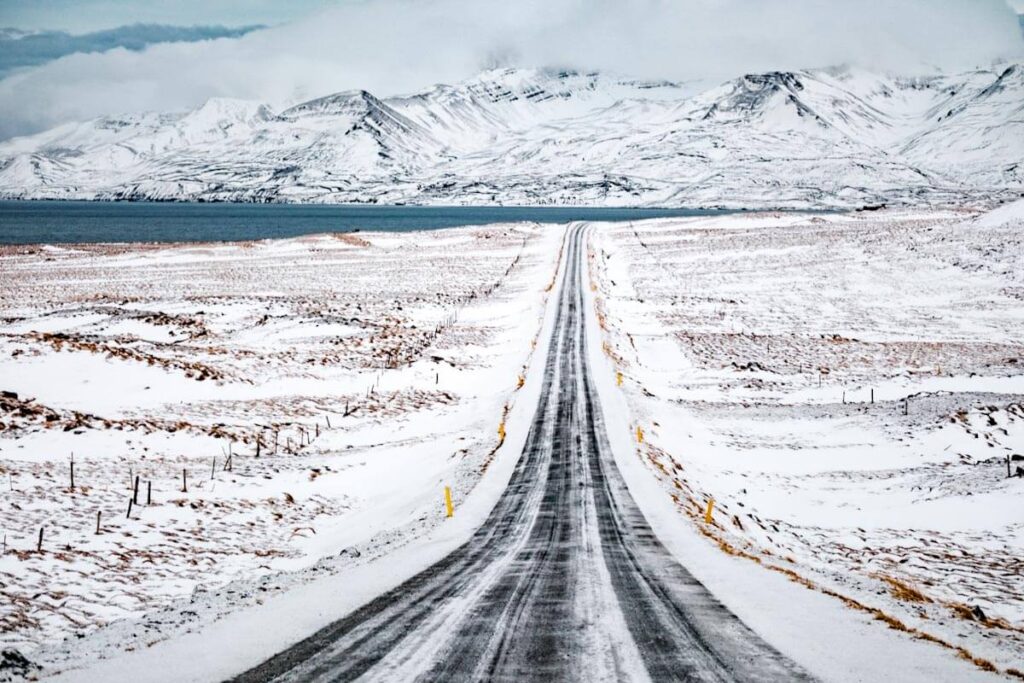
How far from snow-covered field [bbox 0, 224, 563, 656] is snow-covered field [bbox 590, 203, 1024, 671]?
7.80 metres

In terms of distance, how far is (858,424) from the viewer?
2645 cm

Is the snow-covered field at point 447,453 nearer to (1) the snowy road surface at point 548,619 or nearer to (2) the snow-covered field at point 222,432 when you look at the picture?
(2) the snow-covered field at point 222,432

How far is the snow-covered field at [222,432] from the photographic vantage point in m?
13.6

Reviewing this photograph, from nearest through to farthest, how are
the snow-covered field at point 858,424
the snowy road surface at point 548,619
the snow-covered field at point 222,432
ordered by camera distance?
the snowy road surface at point 548,619 < the snow-covered field at point 222,432 < the snow-covered field at point 858,424

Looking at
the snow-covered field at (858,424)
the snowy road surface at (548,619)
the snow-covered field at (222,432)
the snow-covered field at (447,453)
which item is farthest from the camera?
the snow-covered field at (858,424)

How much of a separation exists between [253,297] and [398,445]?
39.4 metres

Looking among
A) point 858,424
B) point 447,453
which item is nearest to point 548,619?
point 447,453

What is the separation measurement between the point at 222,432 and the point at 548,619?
17.0 metres

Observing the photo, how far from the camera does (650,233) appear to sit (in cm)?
13312

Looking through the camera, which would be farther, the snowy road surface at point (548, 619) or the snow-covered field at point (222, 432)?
the snow-covered field at point (222, 432)

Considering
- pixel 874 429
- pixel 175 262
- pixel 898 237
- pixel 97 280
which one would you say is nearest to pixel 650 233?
pixel 898 237

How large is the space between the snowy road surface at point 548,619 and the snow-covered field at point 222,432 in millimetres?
2673

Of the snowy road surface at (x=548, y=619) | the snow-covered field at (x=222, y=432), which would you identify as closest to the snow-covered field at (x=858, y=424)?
the snowy road surface at (x=548, y=619)

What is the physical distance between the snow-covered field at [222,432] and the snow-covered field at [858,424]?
780 centimetres
